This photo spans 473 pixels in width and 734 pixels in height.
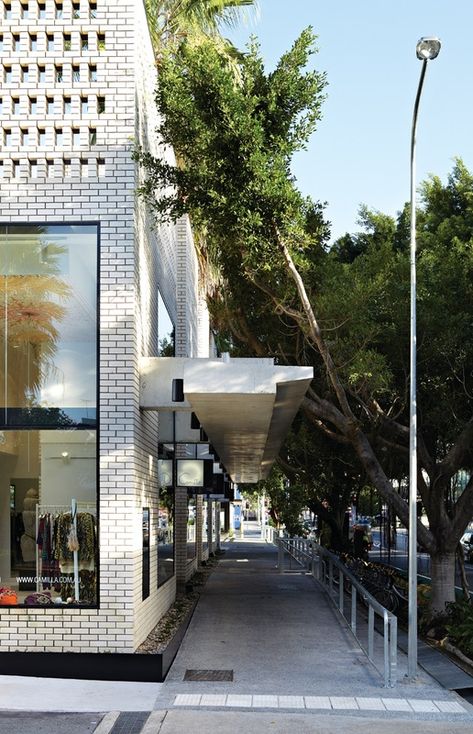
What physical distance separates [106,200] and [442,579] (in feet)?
34.3

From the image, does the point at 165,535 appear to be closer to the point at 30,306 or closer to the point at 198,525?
the point at 30,306

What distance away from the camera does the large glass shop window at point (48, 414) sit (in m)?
13.1

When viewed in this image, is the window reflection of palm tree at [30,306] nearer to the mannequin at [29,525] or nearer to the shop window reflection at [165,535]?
the mannequin at [29,525]

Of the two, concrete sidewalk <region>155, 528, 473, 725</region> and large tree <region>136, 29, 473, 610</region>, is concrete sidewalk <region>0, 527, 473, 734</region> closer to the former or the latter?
concrete sidewalk <region>155, 528, 473, 725</region>

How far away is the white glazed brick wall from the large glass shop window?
20 cm

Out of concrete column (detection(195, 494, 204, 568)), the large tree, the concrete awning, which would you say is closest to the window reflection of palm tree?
the concrete awning

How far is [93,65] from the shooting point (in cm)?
1371

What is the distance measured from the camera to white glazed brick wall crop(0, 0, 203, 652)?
13031 millimetres

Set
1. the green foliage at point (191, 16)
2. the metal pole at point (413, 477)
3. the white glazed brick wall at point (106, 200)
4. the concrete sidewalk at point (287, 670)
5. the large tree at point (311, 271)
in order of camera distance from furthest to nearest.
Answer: the green foliage at point (191, 16) < the large tree at point (311, 271) < the metal pole at point (413, 477) < the white glazed brick wall at point (106, 200) < the concrete sidewalk at point (287, 670)

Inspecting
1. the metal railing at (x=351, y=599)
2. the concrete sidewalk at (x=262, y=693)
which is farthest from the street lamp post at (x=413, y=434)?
the concrete sidewalk at (x=262, y=693)

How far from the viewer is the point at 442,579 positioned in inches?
769

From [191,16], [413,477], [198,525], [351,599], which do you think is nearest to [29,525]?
[413,477]

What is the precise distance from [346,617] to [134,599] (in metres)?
7.83

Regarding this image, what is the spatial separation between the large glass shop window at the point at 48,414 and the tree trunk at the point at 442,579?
879 centimetres
